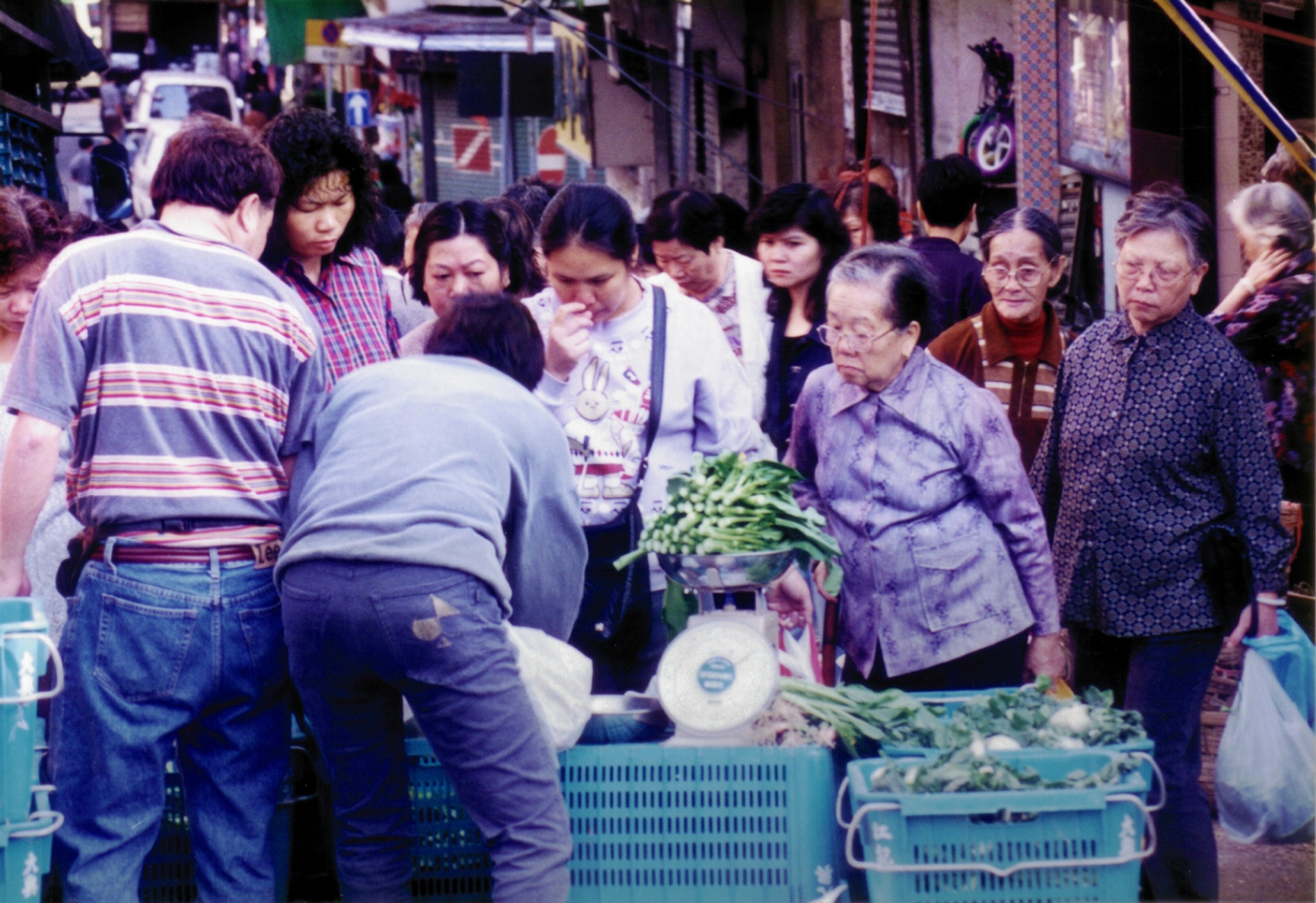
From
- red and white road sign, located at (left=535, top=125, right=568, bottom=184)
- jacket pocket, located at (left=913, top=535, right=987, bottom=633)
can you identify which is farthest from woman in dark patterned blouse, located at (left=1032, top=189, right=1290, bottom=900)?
red and white road sign, located at (left=535, top=125, right=568, bottom=184)

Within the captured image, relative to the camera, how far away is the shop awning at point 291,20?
22.2 meters

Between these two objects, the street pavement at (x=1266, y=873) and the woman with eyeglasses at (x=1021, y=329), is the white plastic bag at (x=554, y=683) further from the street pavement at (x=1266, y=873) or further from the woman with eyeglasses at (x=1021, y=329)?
the street pavement at (x=1266, y=873)

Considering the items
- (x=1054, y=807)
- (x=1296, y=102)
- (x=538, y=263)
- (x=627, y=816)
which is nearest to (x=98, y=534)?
(x=627, y=816)

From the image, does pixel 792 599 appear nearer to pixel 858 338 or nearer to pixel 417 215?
pixel 858 338

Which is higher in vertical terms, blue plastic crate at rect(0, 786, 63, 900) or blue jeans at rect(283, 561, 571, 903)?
blue jeans at rect(283, 561, 571, 903)

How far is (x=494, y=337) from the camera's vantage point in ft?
10.4

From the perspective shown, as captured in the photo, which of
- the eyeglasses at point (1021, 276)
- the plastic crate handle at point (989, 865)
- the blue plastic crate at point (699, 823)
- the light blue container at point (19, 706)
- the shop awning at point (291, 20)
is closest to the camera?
the plastic crate handle at point (989, 865)

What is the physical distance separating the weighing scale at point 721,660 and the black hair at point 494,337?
1.84 ft

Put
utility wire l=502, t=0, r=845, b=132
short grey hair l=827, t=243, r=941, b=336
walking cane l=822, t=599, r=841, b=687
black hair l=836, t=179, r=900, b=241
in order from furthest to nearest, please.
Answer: utility wire l=502, t=0, r=845, b=132 → black hair l=836, t=179, r=900, b=241 → walking cane l=822, t=599, r=841, b=687 → short grey hair l=827, t=243, r=941, b=336

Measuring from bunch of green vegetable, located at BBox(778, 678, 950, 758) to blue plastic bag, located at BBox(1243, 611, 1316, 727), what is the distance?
1.37m

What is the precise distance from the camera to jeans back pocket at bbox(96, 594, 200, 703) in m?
A: 2.98

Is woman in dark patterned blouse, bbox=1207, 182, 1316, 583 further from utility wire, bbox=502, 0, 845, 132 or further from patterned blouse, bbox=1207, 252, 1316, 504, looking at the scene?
utility wire, bbox=502, 0, 845, 132

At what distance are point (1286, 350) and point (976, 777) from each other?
311cm

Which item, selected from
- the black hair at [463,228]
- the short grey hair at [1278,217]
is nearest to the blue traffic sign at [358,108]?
the black hair at [463,228]
